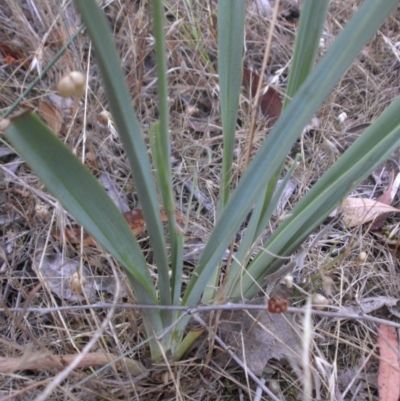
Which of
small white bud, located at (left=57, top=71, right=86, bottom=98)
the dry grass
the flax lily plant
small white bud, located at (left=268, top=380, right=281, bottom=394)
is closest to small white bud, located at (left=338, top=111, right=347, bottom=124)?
the dry grass

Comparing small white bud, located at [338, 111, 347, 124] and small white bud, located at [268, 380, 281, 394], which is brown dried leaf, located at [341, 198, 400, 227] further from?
small white bud, located at [268, 380, 281, 394]

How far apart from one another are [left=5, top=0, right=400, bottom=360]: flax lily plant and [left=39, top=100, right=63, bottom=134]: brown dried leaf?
51 cm

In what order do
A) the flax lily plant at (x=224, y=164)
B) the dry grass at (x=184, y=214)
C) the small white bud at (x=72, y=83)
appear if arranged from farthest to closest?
the dry grass at (x=184, y=214)
the small white bud at (x=72, y=83)
the flax lily plant at (x=224, y=164)

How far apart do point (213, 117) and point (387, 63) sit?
0.62 meters

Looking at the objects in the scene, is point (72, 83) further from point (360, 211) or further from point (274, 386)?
point (360, 211)

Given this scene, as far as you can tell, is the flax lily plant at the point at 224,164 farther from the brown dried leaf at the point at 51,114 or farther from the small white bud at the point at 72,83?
the brown dried leaf at the point at 51,114

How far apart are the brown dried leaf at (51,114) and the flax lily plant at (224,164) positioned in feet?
1.67

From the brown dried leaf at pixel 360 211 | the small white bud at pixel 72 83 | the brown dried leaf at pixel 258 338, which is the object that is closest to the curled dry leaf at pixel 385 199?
the brown dried leaf at pixel 360 211

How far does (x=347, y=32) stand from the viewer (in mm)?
463

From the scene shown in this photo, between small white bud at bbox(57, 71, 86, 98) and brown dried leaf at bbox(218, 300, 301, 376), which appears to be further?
brown dried leaf at bbox(218, 300, 301, 376)

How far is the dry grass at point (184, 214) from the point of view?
29.5 inches

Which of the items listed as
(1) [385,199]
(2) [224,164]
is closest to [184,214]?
(2) [224,164]

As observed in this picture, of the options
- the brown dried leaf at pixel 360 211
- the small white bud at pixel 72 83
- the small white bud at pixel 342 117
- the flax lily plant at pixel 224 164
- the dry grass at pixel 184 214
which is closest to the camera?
the flax lily plant at pixel 224 164

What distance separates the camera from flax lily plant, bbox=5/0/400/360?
1.43 ft
